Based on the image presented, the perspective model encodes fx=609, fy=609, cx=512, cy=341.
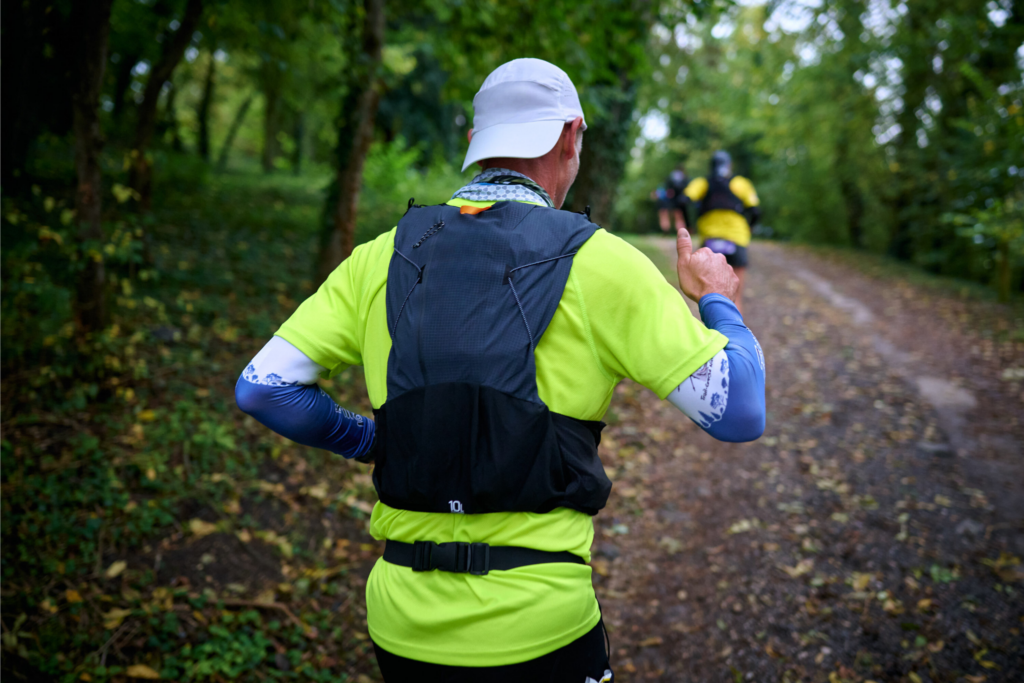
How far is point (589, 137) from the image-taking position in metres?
8.98

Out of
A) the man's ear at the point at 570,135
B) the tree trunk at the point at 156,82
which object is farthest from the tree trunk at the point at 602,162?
the man's ear at the point at 570,135

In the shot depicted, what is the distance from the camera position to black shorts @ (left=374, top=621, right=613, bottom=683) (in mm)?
1349

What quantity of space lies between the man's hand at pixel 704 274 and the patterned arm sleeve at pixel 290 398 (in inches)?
38.4

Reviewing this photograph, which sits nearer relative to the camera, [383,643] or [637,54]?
[383,643]

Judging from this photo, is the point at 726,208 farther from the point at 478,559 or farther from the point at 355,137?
the point at 478,559

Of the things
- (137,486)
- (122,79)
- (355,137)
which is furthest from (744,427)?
(122,79)

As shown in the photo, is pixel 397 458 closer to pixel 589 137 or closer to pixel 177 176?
pixel 589 137

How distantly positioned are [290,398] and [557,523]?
2.45ft

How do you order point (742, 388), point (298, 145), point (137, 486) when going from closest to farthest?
point (742, 388) → point (137, 486) → point (298, 145)

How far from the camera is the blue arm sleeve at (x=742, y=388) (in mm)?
1316

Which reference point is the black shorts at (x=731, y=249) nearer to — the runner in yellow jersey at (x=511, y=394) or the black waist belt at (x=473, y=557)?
the runner in yellow jersey at (x=511, y=394)

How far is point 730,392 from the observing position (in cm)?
131

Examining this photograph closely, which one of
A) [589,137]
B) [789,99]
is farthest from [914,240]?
[589,137]

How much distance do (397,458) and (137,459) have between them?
4109 millimetres
